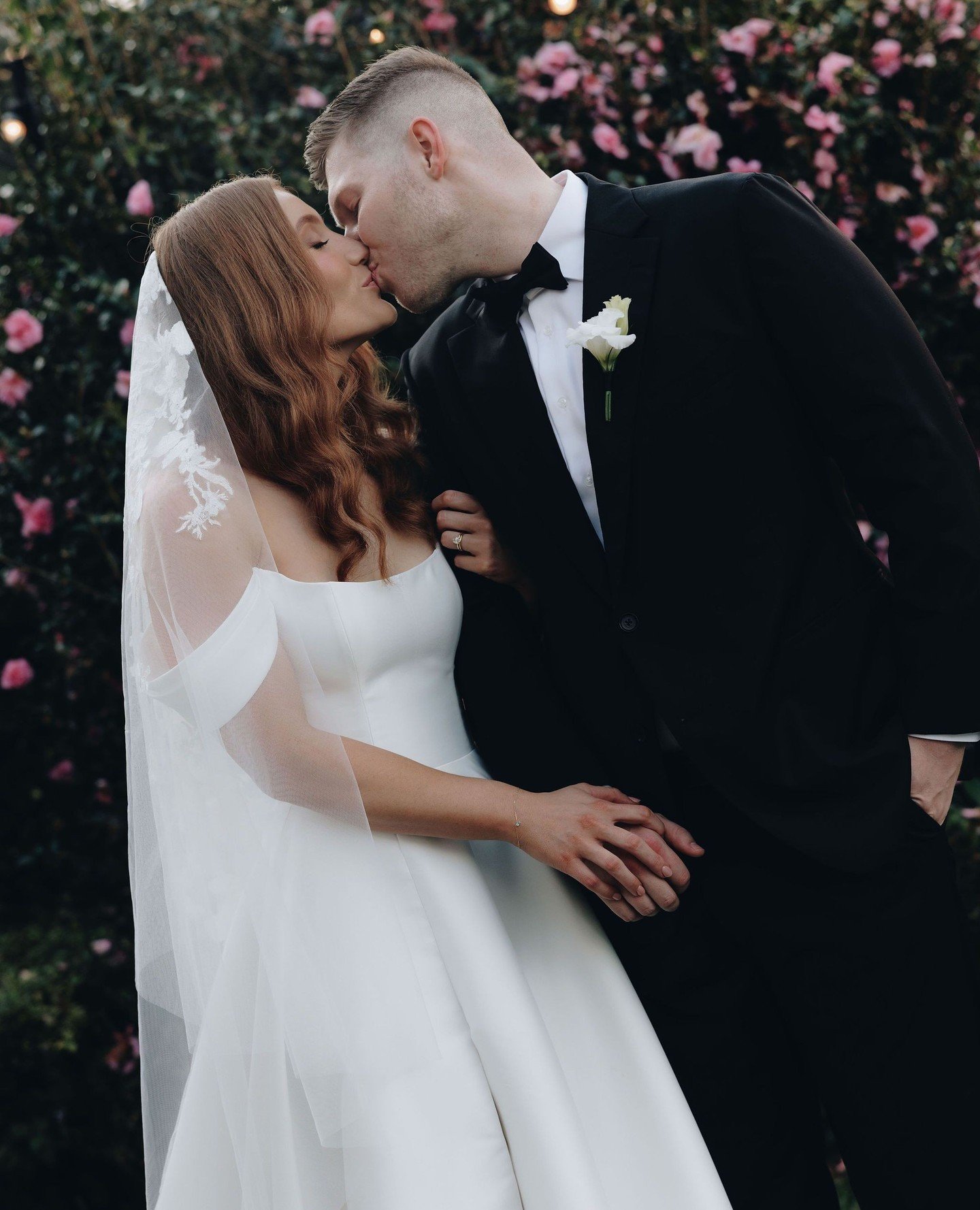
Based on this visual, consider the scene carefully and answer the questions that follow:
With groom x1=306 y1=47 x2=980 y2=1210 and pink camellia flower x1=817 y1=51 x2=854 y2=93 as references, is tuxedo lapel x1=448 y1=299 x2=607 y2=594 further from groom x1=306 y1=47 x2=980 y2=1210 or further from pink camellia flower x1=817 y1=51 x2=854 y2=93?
pink camellia flower x1=817 y1=51 x2=854 y2=93

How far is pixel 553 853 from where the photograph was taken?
195 centimetres

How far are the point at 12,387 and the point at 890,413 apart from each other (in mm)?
2678

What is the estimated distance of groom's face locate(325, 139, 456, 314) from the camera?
2.21m

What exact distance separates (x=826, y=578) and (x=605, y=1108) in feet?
3.38

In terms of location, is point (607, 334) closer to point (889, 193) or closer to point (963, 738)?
point (963, 738)

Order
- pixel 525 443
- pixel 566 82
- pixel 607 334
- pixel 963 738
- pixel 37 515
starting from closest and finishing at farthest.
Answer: pixel 607 334
pixel 963 738
pixel 525 443
pixel 566 82
pixel 37 515

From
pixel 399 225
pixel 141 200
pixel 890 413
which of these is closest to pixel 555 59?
pixel 141 200

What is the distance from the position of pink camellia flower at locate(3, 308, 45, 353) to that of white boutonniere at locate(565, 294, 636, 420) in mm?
2126

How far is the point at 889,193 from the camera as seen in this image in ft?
11.0

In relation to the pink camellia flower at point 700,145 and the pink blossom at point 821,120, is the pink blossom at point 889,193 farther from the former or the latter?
the pink camellia flower at point 700,145

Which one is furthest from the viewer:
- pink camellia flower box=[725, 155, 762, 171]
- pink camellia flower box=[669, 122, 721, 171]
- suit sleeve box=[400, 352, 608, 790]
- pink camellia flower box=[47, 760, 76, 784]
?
pink camellia flower box=[47, 760, 76, 784]

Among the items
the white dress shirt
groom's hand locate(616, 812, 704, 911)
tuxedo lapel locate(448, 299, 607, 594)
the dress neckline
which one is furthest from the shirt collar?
groom's hand locate(616, 812, 704, 911)

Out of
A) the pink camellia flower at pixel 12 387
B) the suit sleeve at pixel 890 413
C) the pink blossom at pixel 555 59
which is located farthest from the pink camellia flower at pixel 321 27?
the suit sleeve at pixel 890 413

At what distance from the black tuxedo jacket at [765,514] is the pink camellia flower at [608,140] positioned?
1.34 meters
